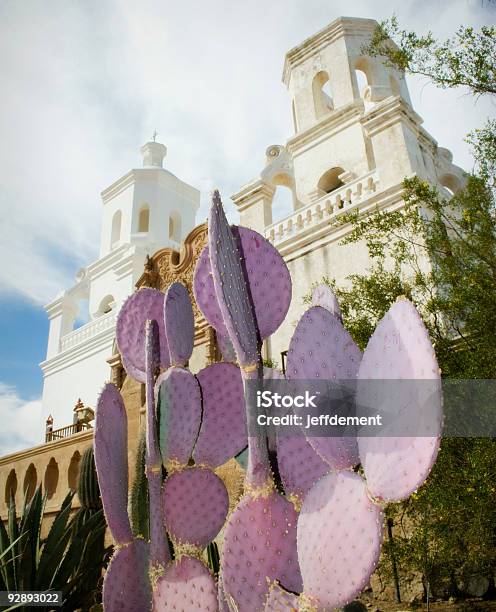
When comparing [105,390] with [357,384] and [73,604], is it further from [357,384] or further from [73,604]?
[73,604]

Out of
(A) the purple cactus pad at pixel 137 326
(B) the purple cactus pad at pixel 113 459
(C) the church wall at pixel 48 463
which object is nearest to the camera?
(B) the purple cactus pad at pixel 113 459

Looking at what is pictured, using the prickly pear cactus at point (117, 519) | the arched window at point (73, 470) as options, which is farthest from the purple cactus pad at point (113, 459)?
the arched window at point (73, 470)

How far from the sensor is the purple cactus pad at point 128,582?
8.32ft

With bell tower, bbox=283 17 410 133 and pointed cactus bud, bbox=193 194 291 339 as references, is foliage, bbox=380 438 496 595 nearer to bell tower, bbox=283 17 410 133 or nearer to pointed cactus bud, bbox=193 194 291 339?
pointed cactus bud, bbox=193 194 291 339

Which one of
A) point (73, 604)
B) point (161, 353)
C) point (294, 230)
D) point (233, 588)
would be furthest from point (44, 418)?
point (233, 588)

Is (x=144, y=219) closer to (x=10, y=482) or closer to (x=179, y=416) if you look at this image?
(x=10, y=482)

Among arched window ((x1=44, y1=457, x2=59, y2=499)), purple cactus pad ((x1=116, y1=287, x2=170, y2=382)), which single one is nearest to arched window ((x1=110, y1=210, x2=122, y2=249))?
arched window ((x1=44, y1=457, x2=59, y2=499))

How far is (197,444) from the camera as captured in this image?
8.35 ft

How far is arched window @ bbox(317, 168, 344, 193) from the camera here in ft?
31.7

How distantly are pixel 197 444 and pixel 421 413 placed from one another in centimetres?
138

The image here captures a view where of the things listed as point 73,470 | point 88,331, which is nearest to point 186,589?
point 73,470

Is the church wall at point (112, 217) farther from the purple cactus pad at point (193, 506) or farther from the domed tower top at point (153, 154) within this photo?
the purple cactus pad at point (193, 506)

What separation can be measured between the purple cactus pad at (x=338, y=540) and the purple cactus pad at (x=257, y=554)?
0.17m

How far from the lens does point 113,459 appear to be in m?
2.74
